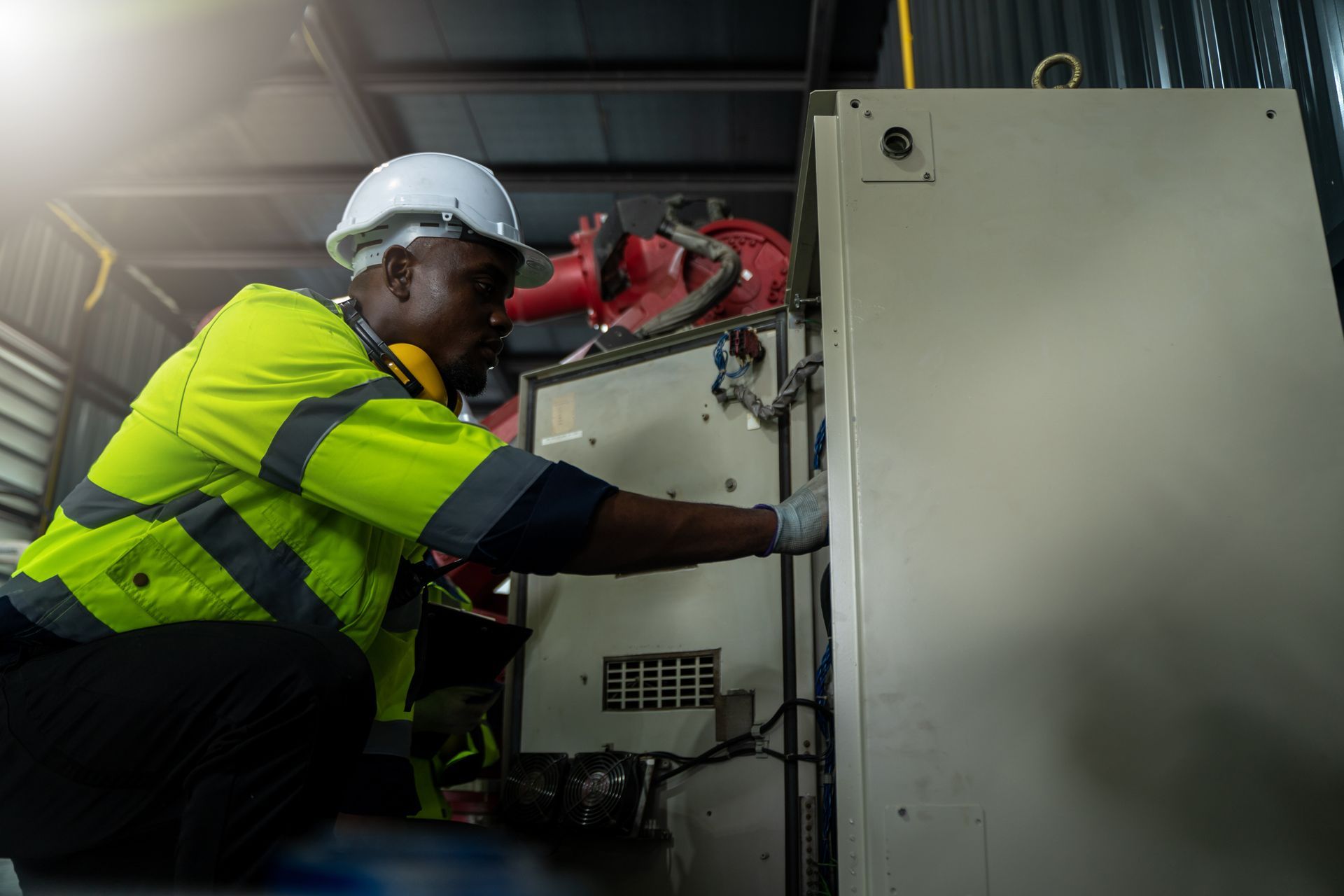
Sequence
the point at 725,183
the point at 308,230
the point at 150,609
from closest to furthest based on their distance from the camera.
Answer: the point at 150,609
the point at 725,183
the point at 308,230

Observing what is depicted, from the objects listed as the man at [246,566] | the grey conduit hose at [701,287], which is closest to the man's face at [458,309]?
the man at [246,566]

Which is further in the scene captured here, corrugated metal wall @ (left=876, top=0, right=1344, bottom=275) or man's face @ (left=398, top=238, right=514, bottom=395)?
man's face @ (left=398, top=238, right=514, bottom=395)

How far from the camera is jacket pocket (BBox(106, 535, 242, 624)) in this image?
1.32 metres

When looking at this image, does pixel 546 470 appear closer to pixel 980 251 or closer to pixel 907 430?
pixel 907 430

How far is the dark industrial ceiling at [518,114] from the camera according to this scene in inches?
183

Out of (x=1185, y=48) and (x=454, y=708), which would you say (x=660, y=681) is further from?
(x=1185, y=48)

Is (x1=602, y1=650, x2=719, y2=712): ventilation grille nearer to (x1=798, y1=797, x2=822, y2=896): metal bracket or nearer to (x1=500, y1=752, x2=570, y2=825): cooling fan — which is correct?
(x1=500, y1=752, x2=570, y2=825): cooling fan

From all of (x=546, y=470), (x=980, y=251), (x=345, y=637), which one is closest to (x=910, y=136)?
(x=980, y=251)

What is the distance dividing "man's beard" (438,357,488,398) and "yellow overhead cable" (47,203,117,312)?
18.7ft

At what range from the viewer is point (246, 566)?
1.38m

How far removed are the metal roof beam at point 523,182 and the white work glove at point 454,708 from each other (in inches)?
156

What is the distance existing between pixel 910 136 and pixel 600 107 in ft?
13.3

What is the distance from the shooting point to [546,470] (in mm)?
1338

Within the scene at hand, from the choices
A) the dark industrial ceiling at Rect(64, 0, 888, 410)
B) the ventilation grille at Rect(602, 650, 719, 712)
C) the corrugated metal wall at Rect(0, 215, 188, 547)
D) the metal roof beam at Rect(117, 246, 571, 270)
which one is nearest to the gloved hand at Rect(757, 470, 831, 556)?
the ventilation grille at Rect(602, 650, 719, 712)
